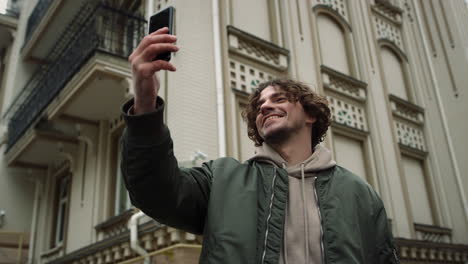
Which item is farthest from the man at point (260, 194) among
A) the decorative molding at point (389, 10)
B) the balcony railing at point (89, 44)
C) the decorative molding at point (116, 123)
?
the decorative molding at point (389, 10)

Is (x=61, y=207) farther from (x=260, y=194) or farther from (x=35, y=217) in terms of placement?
(x=260, y=194)

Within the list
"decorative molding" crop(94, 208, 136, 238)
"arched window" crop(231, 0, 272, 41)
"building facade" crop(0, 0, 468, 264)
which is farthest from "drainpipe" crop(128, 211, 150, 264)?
"arched window" crop(231, 0, 272, 41)

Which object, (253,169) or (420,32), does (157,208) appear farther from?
(420,32)

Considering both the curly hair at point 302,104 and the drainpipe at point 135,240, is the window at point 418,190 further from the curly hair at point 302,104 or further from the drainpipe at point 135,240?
the curly hair at point 302,104

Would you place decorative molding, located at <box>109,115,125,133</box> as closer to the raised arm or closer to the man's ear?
the man's ear

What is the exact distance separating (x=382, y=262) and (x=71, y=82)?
7.04 metres

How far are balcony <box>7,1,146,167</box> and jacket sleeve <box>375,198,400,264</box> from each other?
5983 millimetres

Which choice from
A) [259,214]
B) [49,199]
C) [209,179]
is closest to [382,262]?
[259,214]

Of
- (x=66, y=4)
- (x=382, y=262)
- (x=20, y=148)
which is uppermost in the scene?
(x=66, y=4)

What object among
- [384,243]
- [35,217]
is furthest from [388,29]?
[384,243]

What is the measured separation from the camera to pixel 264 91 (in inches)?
87.9

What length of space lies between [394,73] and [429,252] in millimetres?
4845

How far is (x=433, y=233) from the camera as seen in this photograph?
9.85 m

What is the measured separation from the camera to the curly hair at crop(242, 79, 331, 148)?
7.31 ft
